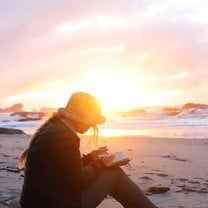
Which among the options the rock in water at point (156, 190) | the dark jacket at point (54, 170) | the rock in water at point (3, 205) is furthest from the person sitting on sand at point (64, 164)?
the rock in water at point (156, 190)

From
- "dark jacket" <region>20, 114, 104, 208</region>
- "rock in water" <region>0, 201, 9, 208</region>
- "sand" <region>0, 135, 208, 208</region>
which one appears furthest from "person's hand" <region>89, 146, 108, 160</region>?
"sand" <region>0, 135, 208, 208</region>

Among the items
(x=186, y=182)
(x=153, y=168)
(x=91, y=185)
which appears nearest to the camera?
(x=91, y=185)

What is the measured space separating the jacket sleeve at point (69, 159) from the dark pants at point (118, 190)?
1.01 feet

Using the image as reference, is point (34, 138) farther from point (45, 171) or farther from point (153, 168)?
point (153, 168)

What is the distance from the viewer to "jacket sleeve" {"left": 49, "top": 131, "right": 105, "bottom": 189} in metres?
3.96

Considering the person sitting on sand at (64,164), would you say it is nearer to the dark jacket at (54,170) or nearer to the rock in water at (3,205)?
the dark jacket at (54,170)

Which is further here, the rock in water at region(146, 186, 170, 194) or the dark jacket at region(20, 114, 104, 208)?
the rock in water at region(146, 186, 170, 194)

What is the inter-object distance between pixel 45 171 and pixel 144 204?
3.39 feet

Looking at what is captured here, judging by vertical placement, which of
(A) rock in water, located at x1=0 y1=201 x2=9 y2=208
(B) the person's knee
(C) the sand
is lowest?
(C) the sand

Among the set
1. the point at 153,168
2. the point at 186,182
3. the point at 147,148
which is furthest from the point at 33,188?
the point at 147,148

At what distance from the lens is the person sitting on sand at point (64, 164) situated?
13.1 feet

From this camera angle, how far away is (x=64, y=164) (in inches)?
157

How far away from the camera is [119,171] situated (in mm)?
4527

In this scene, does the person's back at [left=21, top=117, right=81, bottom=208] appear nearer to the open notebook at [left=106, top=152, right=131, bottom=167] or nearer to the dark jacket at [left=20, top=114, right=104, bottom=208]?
the dark jacket at [left=20, top=114, right=104, bottom=208]
